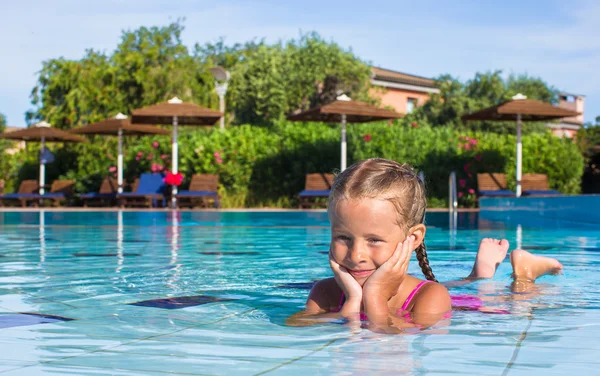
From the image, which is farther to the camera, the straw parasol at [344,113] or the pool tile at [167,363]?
the straw parasol at [344,113]

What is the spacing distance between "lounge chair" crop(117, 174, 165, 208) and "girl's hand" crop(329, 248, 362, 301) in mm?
17337

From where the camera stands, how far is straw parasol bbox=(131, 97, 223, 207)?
18984 millimetres

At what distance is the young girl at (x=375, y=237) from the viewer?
2.83 meters

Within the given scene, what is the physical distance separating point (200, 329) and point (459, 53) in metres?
28.0

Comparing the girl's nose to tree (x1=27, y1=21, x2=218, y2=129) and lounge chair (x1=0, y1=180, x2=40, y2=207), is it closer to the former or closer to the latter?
lounge chair (x1=0, y1=180, x2=40, y2=207)

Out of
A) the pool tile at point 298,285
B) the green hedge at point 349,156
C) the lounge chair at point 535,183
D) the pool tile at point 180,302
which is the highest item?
the green hedge at point 349,156

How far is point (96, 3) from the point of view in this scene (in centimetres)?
2062

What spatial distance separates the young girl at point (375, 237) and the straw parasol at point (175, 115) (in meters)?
15.9

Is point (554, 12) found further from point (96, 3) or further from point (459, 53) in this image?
point (96, 3)

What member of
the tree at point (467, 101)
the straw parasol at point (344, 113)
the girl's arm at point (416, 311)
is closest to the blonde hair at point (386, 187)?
the girl's arm at point (416, 311)

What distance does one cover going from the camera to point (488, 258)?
15.4 feet

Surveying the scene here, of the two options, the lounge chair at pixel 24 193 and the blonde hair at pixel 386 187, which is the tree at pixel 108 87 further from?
the blonde hair at pixel 386 187

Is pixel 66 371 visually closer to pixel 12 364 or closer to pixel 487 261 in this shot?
pixel 12 364

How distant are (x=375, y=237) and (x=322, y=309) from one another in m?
0.58
